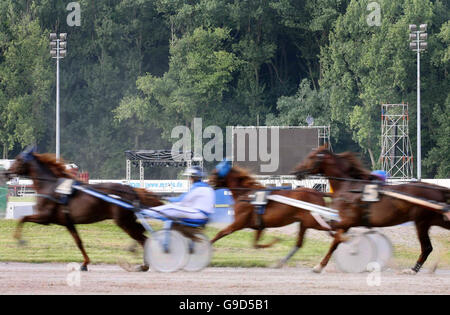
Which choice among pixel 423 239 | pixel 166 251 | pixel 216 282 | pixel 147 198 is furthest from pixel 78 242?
pixel 423 239

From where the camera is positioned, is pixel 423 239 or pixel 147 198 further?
Result: pixel 423 239

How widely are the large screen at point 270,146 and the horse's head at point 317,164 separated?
2120 cm

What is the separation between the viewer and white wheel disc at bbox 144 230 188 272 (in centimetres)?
1105

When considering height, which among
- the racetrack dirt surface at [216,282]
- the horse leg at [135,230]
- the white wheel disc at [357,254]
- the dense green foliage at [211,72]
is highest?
the dense green foliage at [211,72]

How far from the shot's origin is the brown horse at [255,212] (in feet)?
40.7

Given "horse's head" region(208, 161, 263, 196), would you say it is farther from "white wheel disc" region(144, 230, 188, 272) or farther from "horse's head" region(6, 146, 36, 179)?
"horse's head" region(6, 146, 36, 179)

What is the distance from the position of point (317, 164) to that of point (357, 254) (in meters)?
1.43

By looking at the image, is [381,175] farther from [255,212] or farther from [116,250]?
[116,250]

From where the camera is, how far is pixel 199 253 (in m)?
11.4

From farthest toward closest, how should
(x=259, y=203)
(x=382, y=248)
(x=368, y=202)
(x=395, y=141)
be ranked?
(x=395, y=141)
(x=259, y=203)
(x=382, y=248)
(x=368, y=202)

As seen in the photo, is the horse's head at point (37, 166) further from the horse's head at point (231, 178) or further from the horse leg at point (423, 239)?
the horse leg at point (423, 239)

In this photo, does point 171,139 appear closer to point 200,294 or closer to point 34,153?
point 34,153

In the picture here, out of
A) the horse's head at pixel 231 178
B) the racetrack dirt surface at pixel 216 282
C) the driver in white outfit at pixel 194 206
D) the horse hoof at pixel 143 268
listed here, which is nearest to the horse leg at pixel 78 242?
the racetrack dirt surface at pixel 216 282
